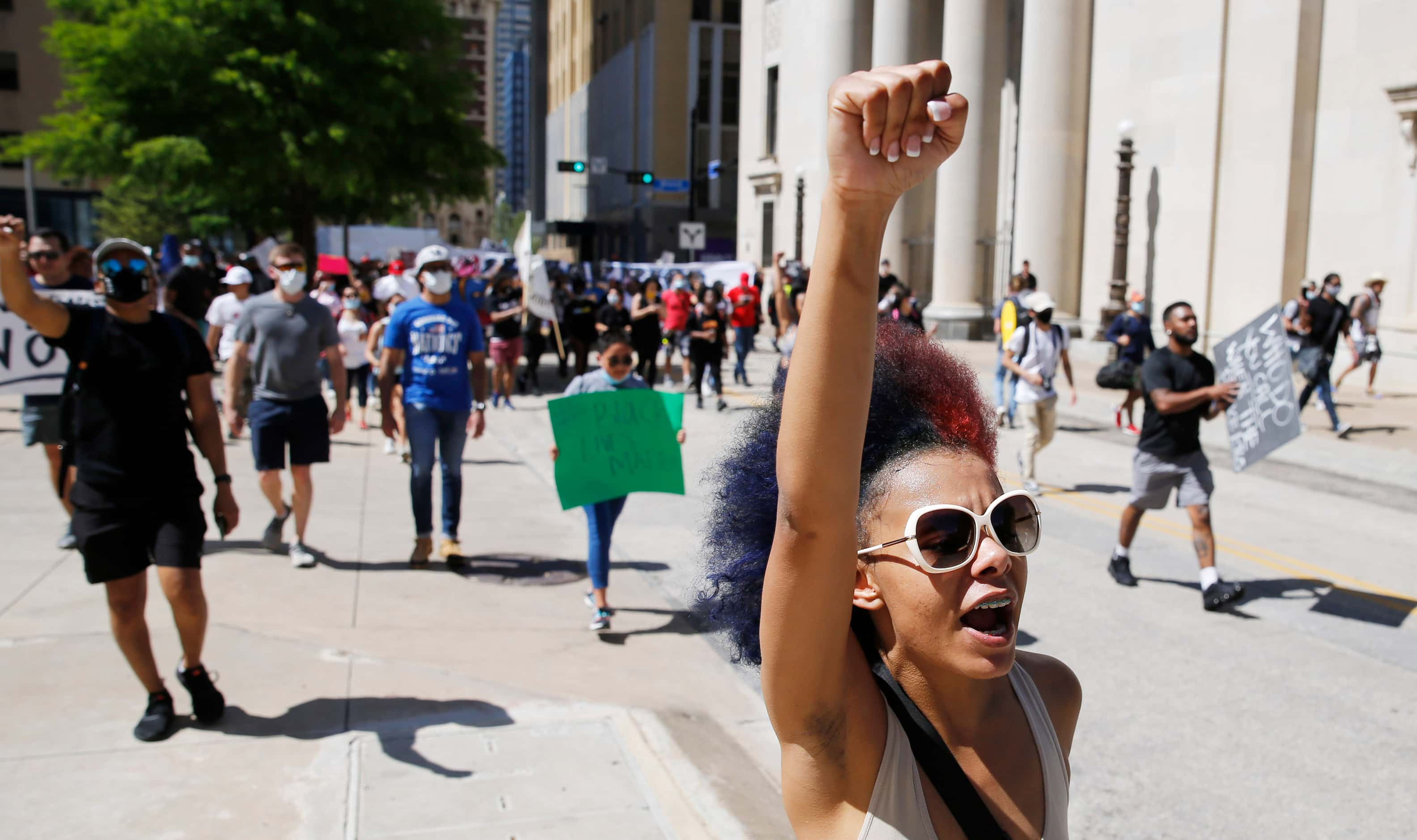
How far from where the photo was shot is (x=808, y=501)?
1.54 metres

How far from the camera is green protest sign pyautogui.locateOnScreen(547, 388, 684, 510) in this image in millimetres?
6477

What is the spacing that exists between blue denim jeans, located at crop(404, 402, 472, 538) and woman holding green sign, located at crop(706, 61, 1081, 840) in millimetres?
5627

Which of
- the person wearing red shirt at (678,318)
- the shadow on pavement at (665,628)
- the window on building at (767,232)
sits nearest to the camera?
the shadow on pavement at (665,628)

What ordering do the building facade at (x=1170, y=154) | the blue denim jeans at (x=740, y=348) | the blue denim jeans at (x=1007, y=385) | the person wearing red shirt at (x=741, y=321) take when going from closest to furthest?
1. the blue denim jeans at (x=1007, y=385)
2. the building facade at (x=1170, y=154)
3. the blue denim jeans at (x=740, y=348)
4. the person wearing red shirt at (x=741, y=321)

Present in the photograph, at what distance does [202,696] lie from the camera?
471 cm

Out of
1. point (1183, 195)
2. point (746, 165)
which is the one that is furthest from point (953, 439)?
point (746, 165)

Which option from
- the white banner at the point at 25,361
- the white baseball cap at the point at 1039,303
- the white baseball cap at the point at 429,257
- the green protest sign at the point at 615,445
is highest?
the white baseball cap at the point at 429,257

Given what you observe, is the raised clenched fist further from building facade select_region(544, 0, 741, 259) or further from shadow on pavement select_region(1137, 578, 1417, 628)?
building facade select_region(544, 0, 741, 259)

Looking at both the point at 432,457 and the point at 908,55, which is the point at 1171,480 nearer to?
the point at 432,457

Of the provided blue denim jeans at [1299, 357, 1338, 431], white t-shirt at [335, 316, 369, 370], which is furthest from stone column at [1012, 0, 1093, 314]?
white t-shirt at [335, 316, 369, 370]

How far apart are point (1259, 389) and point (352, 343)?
9.96 meters

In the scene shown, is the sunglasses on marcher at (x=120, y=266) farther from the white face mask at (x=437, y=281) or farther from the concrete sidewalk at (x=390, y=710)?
the white face mask at (x=437, y=281)

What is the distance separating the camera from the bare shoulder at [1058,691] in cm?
213

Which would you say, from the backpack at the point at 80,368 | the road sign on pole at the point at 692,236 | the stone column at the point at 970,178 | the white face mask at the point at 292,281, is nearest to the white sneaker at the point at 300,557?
the white face mask at the point at 292,281
